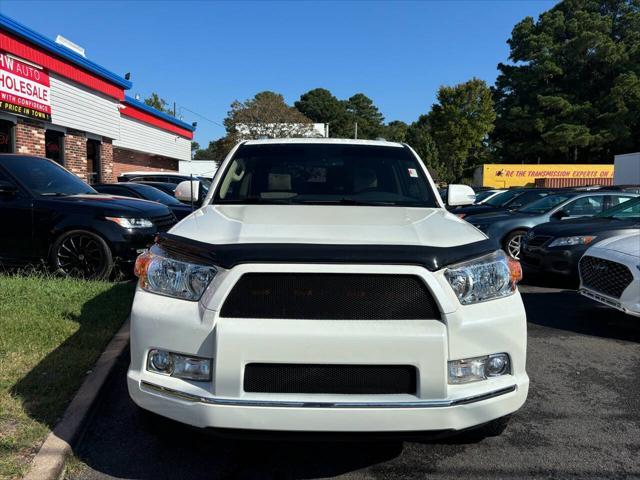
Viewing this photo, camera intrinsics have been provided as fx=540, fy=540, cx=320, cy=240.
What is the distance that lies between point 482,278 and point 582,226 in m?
6.14

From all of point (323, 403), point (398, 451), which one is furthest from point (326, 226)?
point (398, 451)

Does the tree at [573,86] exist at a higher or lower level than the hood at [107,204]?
higher

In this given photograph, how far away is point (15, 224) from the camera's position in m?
6.85

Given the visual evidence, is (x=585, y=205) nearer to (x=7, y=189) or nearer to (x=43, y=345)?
(x=43, y=345)

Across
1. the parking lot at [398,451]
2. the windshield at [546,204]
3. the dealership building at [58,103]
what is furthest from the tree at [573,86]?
the parking lot at [398,451]

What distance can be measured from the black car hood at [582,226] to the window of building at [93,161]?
16721 mm

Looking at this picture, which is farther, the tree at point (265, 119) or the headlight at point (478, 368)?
the tree at point (265, 119)

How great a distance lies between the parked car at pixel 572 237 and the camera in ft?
25.1

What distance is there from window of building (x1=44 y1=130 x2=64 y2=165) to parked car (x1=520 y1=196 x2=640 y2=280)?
14695mm

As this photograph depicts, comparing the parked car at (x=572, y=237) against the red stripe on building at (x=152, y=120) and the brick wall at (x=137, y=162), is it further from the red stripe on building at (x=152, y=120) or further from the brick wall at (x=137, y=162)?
the brick wall at (x=137, y=162)

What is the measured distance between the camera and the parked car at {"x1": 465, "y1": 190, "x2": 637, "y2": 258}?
9.91m


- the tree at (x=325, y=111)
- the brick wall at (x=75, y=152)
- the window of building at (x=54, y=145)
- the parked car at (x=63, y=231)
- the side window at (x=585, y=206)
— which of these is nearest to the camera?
the parked car at (x=63, y=231)

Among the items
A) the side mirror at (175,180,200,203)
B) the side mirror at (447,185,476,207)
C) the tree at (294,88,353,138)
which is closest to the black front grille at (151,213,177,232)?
the side mirror at (175,180,200,203)

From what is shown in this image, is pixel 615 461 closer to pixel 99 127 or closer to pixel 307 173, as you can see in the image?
pixel 307 173
